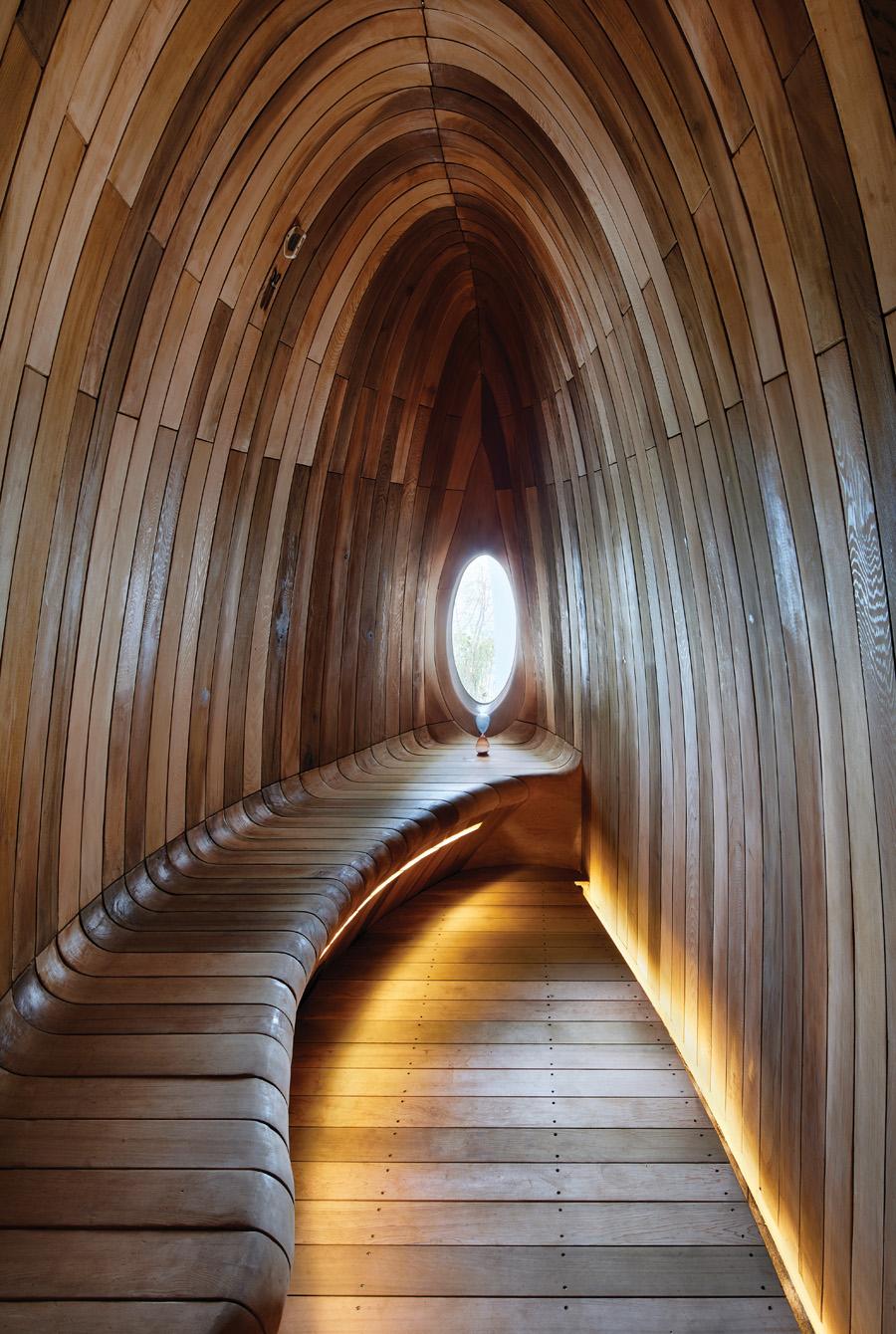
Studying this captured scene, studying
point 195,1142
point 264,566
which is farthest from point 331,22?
point 195,1142

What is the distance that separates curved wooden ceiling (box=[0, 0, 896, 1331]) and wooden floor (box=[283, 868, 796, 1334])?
19cm

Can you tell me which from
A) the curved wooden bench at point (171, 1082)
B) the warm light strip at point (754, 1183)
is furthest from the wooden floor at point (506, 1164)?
the curved wooden bench at point (171, 1082)

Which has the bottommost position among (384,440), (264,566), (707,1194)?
(707,1194)

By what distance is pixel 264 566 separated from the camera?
12.5ft

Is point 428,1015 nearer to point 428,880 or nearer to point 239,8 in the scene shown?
point 428,880

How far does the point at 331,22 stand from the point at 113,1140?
9.01 feet

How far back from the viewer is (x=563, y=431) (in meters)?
4.65

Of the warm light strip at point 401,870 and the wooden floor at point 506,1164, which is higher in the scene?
the warm light strip at point 401,870

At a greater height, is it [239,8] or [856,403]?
[239,8]

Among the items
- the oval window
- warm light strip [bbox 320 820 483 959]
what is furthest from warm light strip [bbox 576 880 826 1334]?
the oval window

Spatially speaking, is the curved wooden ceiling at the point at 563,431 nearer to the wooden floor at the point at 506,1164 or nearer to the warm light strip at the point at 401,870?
the wooden floor at the point at 506,1164

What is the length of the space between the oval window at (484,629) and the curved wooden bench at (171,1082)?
9.07 feet

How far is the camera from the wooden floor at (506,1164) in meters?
2.44

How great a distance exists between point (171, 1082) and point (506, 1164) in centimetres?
137
